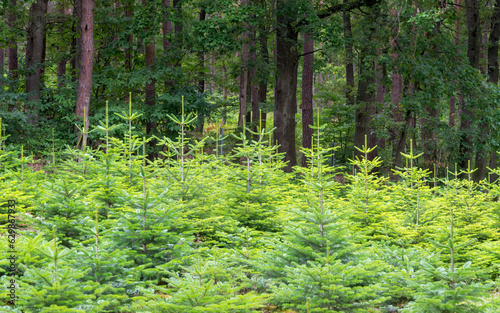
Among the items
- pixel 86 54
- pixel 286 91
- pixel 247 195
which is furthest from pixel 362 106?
pixel 247 195

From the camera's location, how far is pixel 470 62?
17.6 metres

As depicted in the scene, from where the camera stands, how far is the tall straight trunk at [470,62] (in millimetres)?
16656

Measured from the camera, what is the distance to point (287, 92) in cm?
1655

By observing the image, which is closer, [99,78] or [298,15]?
[298,15]

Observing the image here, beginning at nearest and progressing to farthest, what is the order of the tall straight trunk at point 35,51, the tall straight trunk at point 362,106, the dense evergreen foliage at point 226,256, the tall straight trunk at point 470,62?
the dense evergreen foliage at point 226,256, the tall straight trunk at point 362,106, the tall straight trunk at point 470,62, the tall straight trunk at point 35,51

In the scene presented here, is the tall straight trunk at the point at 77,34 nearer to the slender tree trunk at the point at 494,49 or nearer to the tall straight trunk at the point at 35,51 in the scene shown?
the tall straight trunk at the point at 35,51

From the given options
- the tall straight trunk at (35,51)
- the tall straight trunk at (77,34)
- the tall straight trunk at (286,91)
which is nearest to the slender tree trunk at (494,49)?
the tall straight trunk at (286,91)

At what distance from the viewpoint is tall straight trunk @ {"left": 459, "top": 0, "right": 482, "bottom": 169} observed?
1666cm

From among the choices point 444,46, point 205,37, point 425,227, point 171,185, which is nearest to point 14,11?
point 205,37

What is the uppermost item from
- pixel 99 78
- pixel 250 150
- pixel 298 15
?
pixel 298 15

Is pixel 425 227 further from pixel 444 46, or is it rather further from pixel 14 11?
pixel 14 11

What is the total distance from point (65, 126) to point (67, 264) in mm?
14388

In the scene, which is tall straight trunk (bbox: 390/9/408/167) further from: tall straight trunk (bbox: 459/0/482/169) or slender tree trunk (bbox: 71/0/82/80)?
slender tree trunk (bbox: 71/0/82/80)

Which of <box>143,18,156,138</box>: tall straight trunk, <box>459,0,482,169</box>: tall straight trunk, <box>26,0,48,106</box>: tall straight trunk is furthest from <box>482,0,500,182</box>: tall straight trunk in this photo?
<box>26,0,48,106</box>: tall straight trunk
